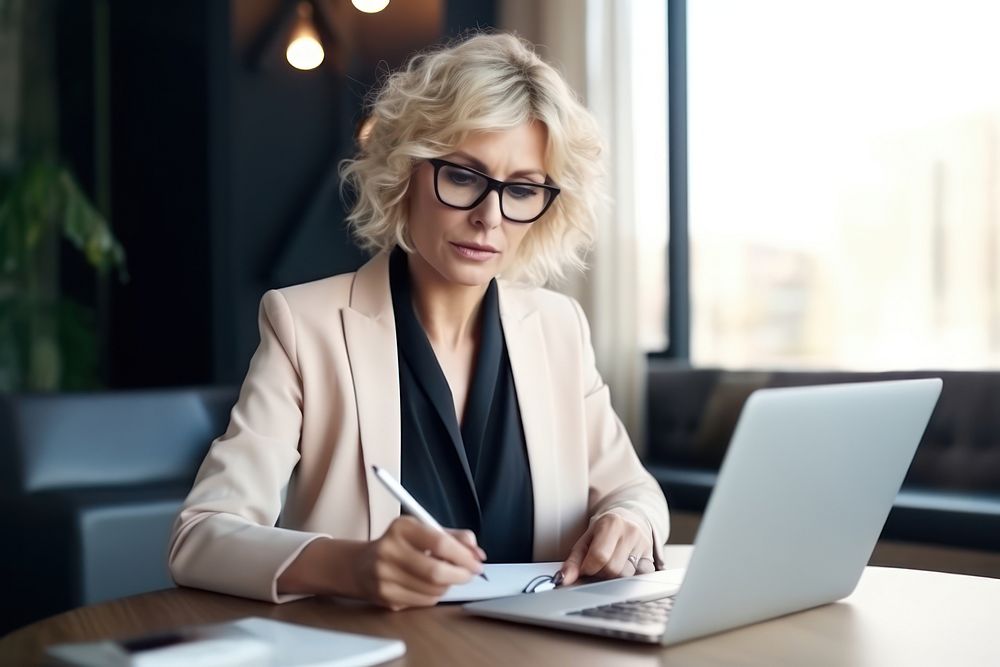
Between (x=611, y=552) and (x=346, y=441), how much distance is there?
40 centimetres

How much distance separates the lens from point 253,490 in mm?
1427

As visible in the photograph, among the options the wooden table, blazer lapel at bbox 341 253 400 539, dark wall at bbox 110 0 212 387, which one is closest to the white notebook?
the wooden table

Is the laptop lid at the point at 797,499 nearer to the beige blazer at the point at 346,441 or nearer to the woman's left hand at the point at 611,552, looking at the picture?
the woman's left hand at the point at 611,552

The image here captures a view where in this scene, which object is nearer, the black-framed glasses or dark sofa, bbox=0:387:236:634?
the black-framed glasses

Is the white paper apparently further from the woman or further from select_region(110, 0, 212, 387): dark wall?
select_region(110, 0, 212, 387): dark wall

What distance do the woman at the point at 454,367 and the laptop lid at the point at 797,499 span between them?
293 mm

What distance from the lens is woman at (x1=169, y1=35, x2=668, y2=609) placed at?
1521mm

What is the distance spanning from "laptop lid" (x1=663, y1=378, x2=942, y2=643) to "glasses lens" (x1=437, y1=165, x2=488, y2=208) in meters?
0.71

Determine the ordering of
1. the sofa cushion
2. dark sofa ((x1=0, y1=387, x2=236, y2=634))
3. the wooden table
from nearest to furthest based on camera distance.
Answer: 1. the wooden table
2. dark sofa ((x1=0, y1=387, x2=236, y2=634))
3. the sofa cushion

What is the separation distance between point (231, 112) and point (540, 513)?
367cm

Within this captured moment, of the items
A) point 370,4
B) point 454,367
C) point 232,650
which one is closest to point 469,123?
point 454,367

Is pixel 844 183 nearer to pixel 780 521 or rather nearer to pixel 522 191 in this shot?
pixel 522 191

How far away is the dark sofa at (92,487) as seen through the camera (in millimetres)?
2912

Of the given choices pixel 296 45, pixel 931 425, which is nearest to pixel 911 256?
pixel 931 425
